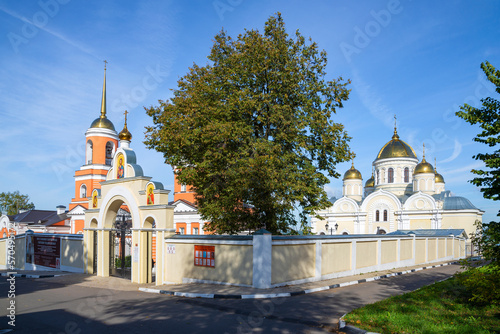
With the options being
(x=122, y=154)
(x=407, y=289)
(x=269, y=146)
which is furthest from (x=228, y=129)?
(x=407, y=289)

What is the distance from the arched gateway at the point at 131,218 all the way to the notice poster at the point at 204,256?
169 cm

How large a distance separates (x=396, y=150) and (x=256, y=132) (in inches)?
1791

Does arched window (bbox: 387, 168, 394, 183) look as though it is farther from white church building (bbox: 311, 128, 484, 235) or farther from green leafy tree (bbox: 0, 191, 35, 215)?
green leafy tree (bbox: 0, 191, 35, 215)

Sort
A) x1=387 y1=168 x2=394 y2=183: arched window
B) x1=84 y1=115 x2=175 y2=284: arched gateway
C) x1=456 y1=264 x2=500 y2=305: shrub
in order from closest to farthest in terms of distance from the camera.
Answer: x1=456 y1=264 x2=500 y2=305: shrub < x1=84 y1=115 x2=175 y2=284: arched gateway < x1=387 y1=168 x2=394 y2=183: arched window

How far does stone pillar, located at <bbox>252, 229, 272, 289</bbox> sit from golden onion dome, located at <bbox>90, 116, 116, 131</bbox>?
36673 millimetres

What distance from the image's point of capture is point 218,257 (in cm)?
1377

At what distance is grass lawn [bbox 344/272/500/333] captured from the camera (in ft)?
23.5

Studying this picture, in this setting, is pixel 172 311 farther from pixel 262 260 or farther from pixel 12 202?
pixel 12 202

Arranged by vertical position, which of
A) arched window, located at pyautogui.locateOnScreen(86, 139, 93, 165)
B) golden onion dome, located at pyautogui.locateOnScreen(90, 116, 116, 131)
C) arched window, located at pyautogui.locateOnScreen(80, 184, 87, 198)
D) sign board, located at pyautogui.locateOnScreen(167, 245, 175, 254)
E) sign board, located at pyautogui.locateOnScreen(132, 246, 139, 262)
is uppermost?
golden onion dome, located at pyautogui.locateOnScreen(90, 116, 116, 131)

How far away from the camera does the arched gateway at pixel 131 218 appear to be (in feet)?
51.1

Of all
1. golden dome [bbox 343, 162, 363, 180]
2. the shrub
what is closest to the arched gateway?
the shrub

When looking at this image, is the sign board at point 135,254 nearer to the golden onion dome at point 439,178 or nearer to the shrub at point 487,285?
the shrub at point 487,285

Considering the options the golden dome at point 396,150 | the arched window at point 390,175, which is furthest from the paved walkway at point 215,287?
the arched window at point 390,175

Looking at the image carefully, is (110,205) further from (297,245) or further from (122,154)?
(297,245)
